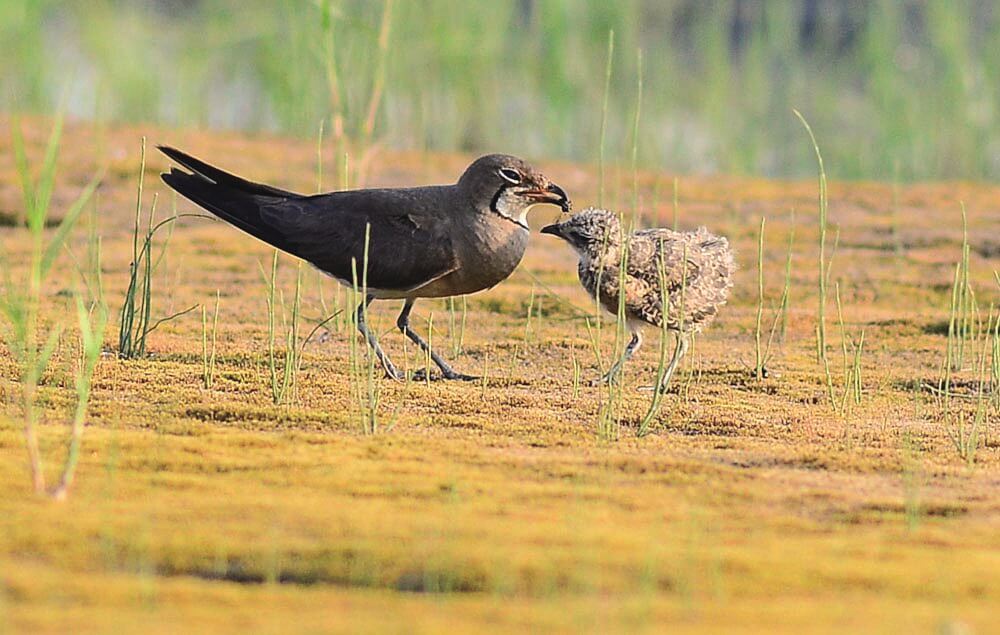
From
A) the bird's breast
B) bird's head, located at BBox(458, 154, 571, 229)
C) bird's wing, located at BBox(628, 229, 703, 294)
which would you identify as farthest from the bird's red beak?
bird's wing, located at BBox(628, 229, 703, 294)

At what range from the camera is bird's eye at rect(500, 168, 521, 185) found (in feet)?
17.8

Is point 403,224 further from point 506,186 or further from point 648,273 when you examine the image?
point 648,273

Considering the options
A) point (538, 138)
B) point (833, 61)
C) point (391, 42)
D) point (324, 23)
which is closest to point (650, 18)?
point (833, 61)

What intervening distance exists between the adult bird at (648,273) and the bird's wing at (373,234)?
22.0 inches

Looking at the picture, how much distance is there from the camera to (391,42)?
29.0 feet

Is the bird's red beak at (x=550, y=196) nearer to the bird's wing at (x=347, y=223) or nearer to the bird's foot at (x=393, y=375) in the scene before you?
the bird's wing at (x=347, y=223)

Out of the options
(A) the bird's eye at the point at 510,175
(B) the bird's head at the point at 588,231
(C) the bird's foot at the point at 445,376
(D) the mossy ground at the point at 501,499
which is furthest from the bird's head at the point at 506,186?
(C) the bird's foot at the point at 445,376

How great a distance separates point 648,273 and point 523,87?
5.11 meters

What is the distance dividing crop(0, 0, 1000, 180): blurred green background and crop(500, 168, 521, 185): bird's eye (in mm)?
3419

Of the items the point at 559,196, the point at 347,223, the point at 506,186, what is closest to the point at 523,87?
the point at 559,196

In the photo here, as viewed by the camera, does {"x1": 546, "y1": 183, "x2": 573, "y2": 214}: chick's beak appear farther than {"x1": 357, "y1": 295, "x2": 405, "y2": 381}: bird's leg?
Yes

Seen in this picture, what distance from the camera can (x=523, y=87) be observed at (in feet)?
33.9

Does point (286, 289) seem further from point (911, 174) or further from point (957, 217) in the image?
point (911, 174)

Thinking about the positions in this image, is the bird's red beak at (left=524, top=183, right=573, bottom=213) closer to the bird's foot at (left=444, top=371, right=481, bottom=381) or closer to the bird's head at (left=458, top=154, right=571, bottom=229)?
the bird's head at (left=458, top=154, right=571, bottom=229)
